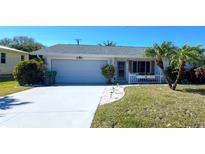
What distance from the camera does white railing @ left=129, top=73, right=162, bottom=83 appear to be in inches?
773

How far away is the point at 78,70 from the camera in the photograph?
65.1 feet

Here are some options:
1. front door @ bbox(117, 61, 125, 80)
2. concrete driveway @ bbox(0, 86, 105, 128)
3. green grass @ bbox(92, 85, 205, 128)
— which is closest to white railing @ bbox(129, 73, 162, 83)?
front door @ bbox(117, 61, 125, 80)

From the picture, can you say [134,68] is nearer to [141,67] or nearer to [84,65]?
[141,67]

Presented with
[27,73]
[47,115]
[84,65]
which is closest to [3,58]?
[27,73]

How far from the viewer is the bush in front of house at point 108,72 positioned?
18.7 m

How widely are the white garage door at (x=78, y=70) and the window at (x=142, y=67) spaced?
11.0ft

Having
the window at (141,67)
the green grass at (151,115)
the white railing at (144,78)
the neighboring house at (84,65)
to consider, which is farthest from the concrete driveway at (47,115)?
the window at (141,67)

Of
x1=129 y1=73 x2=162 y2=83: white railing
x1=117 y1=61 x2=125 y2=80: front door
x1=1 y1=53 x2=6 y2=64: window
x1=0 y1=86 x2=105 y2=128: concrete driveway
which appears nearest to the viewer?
x1=0 y1=86 x2=105 y2=128: concrete driveway

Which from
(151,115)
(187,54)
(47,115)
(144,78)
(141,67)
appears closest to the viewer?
(151,115)

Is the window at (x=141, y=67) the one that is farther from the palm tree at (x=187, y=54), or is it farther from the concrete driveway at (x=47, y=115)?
the concrete driveway at (x=47, y=115)

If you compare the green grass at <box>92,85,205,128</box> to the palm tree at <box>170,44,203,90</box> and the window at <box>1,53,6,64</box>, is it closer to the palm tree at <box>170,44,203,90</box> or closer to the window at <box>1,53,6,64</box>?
the palm tree at <box>170,44,203,90</box>

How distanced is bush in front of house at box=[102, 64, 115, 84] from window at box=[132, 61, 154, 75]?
350 centimetres

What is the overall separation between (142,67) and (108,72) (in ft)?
15.5

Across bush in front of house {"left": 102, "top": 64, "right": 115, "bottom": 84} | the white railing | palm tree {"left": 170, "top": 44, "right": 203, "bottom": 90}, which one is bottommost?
the white railing
